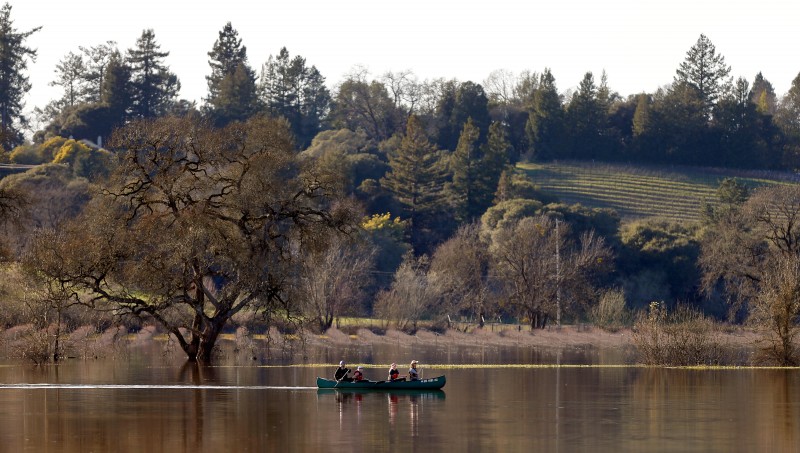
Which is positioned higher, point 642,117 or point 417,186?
point 642,117

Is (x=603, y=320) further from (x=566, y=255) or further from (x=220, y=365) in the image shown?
(x=220, y=365)

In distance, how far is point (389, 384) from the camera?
139 feet

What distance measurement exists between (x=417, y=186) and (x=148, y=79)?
137ft

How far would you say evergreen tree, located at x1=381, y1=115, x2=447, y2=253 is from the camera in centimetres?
11781

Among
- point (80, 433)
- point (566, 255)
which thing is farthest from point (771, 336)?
point (566, 255)

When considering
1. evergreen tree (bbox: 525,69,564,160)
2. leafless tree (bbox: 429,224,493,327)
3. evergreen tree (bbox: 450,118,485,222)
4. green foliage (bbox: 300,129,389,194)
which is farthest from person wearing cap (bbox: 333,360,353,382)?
evergreen tree (bbox: 525,69,564,160)

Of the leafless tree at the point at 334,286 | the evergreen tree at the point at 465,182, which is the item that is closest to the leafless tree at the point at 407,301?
the leafless tree at the point at 334,286

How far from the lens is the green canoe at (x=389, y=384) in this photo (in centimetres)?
4244

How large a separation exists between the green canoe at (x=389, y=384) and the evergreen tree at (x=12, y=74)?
107 m

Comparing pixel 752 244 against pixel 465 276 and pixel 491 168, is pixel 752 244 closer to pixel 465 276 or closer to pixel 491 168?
pixel 465 276

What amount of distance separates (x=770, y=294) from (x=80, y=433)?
32.5 metres

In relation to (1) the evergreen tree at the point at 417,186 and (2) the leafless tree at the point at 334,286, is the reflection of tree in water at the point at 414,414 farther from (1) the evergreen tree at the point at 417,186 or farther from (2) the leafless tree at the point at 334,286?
(1) the evergreen tree at the point at 417,186

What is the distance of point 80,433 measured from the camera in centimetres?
3178

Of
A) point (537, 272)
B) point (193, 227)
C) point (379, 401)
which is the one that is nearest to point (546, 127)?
point (537, 272)
